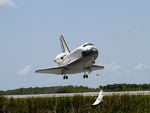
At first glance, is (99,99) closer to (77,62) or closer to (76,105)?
(76,105)

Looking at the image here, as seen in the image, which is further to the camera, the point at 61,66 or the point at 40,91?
the point at 61,66

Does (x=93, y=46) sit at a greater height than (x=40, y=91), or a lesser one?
greater

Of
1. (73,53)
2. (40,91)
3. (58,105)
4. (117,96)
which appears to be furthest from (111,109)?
(73,53)

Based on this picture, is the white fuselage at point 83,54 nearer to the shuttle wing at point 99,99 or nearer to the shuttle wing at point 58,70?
the shuttle wing at point 58,70

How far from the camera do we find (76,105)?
23.3 metres

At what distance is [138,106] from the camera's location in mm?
22797

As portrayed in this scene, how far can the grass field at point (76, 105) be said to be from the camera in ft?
74.4

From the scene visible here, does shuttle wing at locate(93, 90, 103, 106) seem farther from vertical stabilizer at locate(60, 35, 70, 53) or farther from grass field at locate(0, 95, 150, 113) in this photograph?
vertical stabilizer at locate(60, 35, 70, 53)

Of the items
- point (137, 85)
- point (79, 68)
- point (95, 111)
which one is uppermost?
point (79, 68)

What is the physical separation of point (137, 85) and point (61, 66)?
22.5m

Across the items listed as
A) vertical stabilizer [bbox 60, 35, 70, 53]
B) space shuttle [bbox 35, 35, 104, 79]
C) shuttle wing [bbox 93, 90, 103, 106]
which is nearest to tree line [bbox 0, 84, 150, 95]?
space shuttle [bbox 35, 35, 104, 79]

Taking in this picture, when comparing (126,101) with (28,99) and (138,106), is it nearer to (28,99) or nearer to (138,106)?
(138,106)

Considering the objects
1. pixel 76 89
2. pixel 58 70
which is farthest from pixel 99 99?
pixel 58 70

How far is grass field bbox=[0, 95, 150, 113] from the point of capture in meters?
22.7
